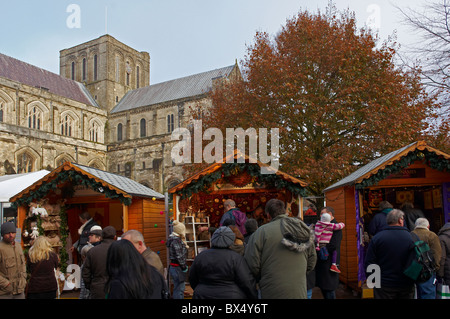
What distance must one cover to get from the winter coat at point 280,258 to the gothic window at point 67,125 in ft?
141

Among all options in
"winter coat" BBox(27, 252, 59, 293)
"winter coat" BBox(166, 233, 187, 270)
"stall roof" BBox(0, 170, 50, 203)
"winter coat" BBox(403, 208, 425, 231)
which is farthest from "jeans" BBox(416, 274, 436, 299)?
"stall roof" BBox(0, 170, 50, 203)

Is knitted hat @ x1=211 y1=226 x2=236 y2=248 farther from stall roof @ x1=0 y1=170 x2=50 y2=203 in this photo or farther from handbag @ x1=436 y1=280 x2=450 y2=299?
stall roof @ x1=0 y1=170 x2=50 y2=203

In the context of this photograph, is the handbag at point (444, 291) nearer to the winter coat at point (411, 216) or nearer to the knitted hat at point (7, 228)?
the winter coat at point (411, 216)

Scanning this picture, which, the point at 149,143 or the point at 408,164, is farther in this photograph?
the point at 149,143

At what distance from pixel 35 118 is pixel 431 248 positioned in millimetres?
40989

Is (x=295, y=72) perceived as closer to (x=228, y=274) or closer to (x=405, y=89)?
(x=405, y=89)

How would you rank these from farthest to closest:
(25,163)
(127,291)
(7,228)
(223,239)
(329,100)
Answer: (25,163)
(329,100)
(7,228)
(223,239)
(127,291)

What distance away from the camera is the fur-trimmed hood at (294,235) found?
4105 millimetres

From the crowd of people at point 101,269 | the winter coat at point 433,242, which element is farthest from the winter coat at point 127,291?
the winter coat at point 433,242

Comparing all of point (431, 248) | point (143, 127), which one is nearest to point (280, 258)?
point (431, 248)

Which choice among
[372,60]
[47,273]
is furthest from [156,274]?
[372,60]

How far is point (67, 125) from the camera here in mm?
43625

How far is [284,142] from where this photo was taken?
57.6 feet

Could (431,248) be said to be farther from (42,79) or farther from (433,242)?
(42,79)
